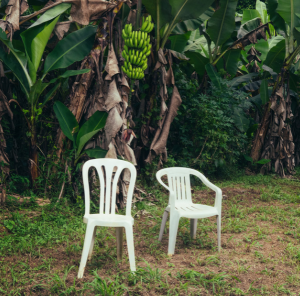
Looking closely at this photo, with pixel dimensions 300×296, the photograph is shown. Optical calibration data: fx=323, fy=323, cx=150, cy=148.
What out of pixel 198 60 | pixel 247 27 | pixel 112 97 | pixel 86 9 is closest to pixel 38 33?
pixel 86 9

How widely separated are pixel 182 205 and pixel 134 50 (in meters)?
2.18

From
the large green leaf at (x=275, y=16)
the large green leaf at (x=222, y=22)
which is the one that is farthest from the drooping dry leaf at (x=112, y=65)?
the large green leaf at (x=275, y=16)

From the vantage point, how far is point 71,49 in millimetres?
4105

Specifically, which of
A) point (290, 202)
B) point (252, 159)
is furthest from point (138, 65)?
point (252, 159)

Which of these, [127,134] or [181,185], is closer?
[181,185]

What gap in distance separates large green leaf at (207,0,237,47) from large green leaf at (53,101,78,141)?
Result: 148 inches

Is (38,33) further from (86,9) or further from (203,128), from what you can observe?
(203,128)

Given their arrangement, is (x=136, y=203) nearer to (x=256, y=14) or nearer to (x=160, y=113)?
(x=160, y=113)

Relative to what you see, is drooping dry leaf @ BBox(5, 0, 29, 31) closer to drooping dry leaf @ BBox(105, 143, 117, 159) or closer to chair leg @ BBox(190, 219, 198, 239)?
drooping dry leaf @ BBox(105, 143, 117, 159)

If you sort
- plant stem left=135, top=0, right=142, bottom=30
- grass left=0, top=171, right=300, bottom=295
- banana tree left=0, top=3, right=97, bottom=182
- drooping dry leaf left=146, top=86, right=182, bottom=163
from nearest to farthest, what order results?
grass left=0, top=171, right=300, bottom=295, banana tree left=0, top=3, right=97, bottom=182, plant stem left=135, top=0, right=142, bottom=30, drooping dry leaf left=146, top=86, right=182, bottom=163

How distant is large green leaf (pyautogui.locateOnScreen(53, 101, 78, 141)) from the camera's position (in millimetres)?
4043

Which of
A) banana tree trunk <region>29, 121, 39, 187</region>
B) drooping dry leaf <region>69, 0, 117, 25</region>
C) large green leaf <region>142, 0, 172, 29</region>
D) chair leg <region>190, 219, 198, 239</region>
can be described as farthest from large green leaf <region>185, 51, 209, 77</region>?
chair leg <region>190, 219, 198, 239</region>

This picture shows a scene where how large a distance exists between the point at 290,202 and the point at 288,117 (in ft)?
8.67

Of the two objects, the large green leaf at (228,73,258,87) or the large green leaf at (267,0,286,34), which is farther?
the large green leaf at (228,73,258,87)
